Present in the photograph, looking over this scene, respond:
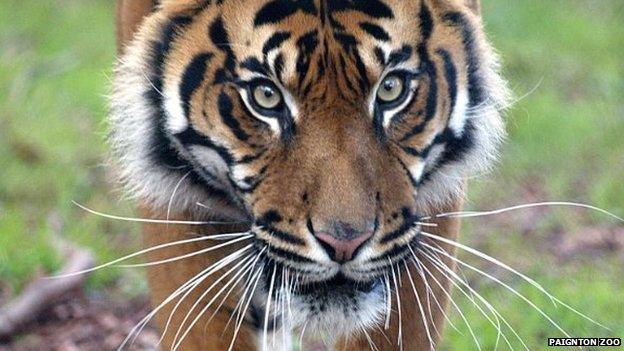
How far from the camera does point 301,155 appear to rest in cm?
312

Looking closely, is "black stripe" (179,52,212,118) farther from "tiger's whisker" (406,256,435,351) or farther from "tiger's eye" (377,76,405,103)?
"tiger's whisker" (406,256,435,351)

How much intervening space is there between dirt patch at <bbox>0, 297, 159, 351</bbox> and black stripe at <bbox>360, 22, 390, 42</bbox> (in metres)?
1.78

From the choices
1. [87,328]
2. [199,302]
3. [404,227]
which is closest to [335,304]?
[404,227]

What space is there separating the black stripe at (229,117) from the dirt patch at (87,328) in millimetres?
1530

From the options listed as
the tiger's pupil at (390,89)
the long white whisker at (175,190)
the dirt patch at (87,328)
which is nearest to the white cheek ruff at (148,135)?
the long white whisker at (175,190)

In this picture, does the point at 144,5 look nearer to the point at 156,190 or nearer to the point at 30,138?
the point at 156,190

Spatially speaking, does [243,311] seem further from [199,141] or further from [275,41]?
[275,41]

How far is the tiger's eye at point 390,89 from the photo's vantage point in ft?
10.5

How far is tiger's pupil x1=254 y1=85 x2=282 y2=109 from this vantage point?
3180 millimetres

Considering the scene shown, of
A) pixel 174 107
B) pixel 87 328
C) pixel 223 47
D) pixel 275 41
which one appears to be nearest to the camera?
pixel 275 41

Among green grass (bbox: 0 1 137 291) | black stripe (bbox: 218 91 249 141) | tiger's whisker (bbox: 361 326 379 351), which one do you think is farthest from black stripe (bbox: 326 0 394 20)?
green grass (bbox: 0 1 137 291)

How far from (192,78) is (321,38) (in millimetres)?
390

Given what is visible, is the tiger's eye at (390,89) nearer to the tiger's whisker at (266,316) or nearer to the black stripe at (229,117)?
the black stripe at (229,117)

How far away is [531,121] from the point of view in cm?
714
